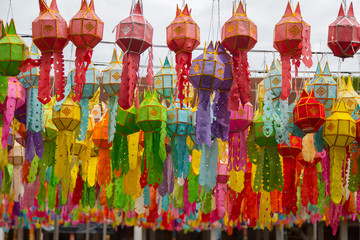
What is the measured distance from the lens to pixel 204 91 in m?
5.82

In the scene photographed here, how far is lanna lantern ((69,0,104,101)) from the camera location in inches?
221

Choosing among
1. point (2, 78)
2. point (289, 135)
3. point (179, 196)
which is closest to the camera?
point (2, 78)

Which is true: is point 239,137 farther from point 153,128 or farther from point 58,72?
point 58,72

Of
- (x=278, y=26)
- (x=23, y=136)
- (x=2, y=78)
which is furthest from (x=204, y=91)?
(x=23, y=136)

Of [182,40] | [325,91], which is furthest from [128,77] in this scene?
[325,91]

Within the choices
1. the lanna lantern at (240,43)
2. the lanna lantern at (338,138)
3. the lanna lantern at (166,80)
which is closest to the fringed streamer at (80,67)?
the lanna lantern at (240,43)

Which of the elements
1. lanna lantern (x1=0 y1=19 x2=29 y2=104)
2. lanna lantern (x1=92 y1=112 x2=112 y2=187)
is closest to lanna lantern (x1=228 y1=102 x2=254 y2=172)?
lanna lantern (x1=92 y1=112 x2=112 y2=187)

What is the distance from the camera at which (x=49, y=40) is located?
5562 mm

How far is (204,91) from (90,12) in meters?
1.23

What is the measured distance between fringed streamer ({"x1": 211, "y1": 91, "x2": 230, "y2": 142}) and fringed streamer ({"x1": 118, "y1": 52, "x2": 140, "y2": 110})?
0.87m

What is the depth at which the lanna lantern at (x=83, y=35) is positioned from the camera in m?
5.61

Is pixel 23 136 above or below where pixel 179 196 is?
above

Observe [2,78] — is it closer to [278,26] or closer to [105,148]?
[105,148]

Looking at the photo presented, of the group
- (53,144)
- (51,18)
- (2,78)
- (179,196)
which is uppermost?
(51,18)
